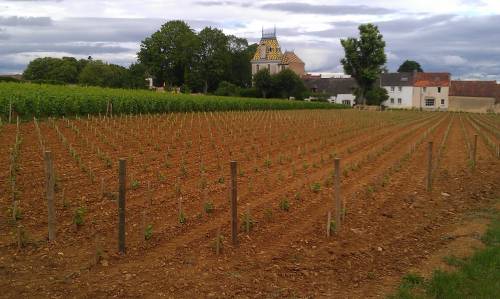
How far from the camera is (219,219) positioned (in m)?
7.57

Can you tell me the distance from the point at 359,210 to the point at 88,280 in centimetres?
493

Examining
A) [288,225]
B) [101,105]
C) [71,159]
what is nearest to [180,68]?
[101,105]

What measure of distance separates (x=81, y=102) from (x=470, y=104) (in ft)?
256

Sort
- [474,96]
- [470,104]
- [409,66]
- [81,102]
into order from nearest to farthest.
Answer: [81,102], [470,104], [474,96], [409,66]

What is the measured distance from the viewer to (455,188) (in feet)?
36.0

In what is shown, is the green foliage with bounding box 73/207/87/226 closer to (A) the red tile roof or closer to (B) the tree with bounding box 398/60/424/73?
(A) the red tile roof

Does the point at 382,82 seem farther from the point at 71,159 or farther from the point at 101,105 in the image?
the point at 71,159

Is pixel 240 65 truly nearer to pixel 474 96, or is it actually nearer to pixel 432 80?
pixel 432 80

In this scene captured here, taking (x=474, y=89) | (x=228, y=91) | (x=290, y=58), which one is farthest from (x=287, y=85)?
(x=474, y=89)

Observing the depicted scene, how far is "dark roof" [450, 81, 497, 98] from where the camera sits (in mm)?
86625

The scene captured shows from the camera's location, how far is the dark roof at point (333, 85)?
9356 cm

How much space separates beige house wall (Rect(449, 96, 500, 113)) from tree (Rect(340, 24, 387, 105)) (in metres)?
22.7

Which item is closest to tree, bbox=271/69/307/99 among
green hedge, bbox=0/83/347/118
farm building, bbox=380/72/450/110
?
farm building, bbox=380/72/450/110

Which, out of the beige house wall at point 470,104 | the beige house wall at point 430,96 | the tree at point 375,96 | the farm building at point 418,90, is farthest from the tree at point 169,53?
the beige house wall at point 470,104
